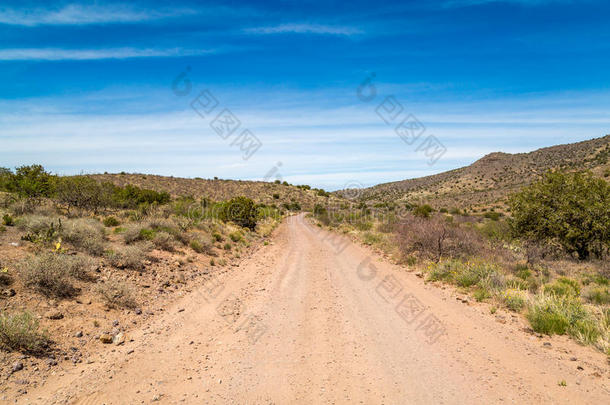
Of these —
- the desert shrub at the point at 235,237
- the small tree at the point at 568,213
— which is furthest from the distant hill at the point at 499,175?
the desert shrub at the point at 235,237

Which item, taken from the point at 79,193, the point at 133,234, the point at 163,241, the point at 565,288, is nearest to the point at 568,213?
the point at 565,288

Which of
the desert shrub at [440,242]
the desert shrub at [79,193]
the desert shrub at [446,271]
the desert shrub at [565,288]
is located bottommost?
the desert shrub at [565,288]

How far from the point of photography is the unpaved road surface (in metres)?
4.61

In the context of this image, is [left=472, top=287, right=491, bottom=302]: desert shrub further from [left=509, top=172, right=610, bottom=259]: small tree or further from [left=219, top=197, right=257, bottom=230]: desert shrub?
[left=219, top=197, right=257, bottom=230]: desert shrub

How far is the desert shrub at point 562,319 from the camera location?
629cm

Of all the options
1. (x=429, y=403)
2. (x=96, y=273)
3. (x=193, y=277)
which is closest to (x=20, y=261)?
(x=96, y=273)

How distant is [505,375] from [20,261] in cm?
1057

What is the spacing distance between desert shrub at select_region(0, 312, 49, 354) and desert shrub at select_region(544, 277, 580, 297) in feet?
37.8

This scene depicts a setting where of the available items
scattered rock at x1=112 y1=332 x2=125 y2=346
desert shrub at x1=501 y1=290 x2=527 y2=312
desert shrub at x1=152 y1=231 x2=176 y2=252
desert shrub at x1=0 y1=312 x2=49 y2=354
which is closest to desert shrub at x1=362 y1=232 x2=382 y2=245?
desert shrub at x1=501 y1=290 x2=527 y2=312

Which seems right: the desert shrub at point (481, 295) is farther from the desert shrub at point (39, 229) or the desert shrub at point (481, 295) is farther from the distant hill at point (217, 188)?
the distant hill at point (217, 188)

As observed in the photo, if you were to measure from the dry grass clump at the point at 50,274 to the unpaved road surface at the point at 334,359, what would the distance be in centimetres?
227

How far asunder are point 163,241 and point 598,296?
14801 mm

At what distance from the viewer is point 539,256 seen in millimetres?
13148

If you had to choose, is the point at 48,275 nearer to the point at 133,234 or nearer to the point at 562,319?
the point at 133,234
